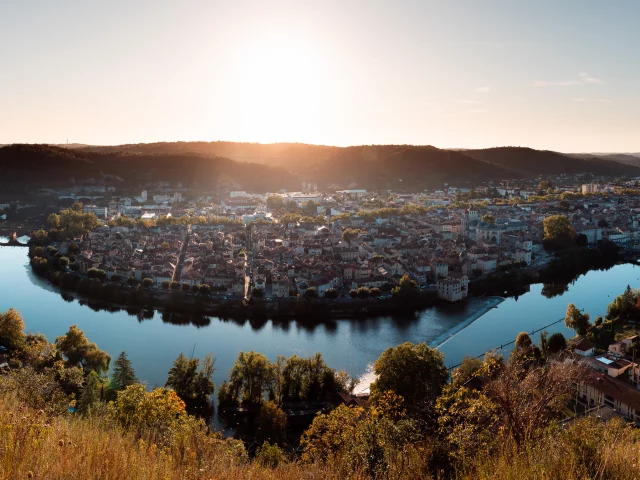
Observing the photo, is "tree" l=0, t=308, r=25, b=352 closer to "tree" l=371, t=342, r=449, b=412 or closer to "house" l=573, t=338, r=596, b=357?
"tree" l=371, t=342, r=449, b=412

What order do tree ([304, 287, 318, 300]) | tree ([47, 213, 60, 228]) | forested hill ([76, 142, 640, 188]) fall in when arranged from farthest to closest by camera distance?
forested hill ([76, 142, 640, 188]) < tree ([47, 213, 60, 228]) < tree ([304, 287, 318, 300])

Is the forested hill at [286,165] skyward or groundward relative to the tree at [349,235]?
skyward

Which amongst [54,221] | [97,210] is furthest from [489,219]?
[97,210]

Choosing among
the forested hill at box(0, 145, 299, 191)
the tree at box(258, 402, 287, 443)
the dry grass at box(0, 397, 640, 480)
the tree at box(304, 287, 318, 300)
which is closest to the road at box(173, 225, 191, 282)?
the tree at box(304, 287, 318, 300)

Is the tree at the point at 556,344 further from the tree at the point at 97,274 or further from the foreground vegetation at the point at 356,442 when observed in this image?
the tree at the point at 97,274

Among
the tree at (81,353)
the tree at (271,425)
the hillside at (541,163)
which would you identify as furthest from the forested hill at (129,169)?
the tree at (271,425)

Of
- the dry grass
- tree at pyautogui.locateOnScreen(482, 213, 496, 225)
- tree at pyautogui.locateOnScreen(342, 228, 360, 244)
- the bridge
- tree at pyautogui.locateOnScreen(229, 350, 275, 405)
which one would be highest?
the dry grass

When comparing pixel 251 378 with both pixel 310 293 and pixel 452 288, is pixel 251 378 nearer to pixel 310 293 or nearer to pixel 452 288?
pixel 310 293
